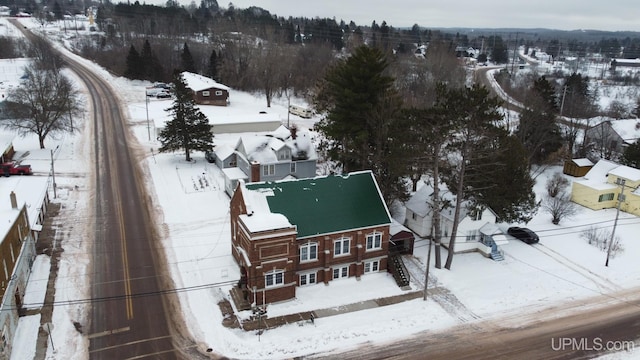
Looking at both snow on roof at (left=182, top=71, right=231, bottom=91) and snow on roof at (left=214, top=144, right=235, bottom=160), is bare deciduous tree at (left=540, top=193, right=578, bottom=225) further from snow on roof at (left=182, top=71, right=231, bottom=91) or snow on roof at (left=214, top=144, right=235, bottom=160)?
snow on roof at (left=182, top=71, right=231, bottom=91)

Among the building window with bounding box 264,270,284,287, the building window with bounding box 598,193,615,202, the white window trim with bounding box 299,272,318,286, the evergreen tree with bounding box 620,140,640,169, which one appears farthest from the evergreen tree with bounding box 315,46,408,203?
the evergreen tree with bounding box 620,140,640,169

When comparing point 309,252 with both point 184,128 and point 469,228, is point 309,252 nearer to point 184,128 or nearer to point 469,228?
point 469,228

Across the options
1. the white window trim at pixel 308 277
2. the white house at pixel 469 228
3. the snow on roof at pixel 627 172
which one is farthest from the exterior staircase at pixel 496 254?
the snow on roof at pixel 627 172

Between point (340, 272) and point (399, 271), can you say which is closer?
point (340, 272)

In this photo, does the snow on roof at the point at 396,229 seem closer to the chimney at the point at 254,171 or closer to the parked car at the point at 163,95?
the chimney at the point at 254,171
